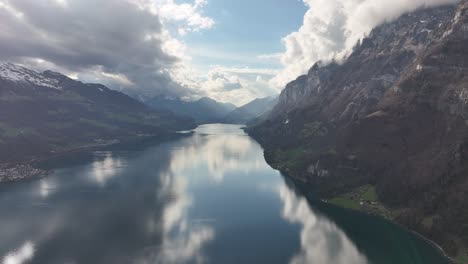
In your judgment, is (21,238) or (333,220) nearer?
(21,238)

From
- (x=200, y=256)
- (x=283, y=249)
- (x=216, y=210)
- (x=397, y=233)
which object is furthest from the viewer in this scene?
(x=216, y=210)

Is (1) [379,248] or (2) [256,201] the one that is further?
(2) [256,201]

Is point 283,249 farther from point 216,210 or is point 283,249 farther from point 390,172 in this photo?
point 390,172

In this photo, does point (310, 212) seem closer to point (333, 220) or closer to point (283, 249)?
point (333, 220)

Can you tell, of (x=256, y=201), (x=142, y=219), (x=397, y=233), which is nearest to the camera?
(x=397, y=233)

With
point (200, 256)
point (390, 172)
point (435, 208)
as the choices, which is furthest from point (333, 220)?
A: point (200, 256)

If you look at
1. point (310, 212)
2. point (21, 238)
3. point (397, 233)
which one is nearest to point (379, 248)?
point (397, 233)

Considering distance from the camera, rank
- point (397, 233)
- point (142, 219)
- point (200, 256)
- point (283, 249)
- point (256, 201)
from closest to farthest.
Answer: point (200, 256) → point (283, 249) → point (397, 233) → point (142, 219) → point (256, 201)

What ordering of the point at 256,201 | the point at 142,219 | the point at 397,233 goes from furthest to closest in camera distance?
the point at 256,201
the point at 142,219
the point at 397,233

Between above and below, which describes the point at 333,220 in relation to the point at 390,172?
below
